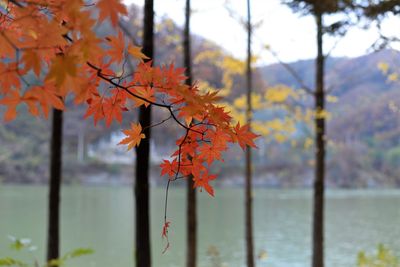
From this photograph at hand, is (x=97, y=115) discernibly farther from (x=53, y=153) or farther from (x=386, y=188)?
(x=386, y=188)

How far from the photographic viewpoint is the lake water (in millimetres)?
8891

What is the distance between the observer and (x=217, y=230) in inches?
504

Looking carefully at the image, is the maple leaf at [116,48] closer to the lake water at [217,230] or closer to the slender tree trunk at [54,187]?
the slender tree trunk at [54,187]

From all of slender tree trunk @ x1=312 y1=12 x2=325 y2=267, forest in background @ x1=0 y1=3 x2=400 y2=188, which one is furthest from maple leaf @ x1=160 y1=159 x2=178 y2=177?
forest in background @ x1=0 y1=3 x2=400 y2=188

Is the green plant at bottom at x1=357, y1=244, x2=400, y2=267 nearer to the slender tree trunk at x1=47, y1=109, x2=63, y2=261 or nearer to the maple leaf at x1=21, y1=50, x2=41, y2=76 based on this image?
the slender tree trunk at x1=47, y1=109, x2=63, y2=261

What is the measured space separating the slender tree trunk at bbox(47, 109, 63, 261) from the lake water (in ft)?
12.7

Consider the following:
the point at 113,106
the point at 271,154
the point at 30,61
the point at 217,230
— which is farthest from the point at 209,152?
the point at 271,154

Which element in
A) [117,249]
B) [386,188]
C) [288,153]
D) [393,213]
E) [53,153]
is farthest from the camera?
[288,153]

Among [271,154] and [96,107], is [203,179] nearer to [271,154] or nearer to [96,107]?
[96,107]

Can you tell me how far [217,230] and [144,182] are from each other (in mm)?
10897

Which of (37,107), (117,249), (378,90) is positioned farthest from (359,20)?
(378,90)

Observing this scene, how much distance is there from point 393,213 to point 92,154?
85.9ft

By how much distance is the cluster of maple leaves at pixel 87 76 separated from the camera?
0.51 meters

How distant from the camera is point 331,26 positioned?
276 cm
